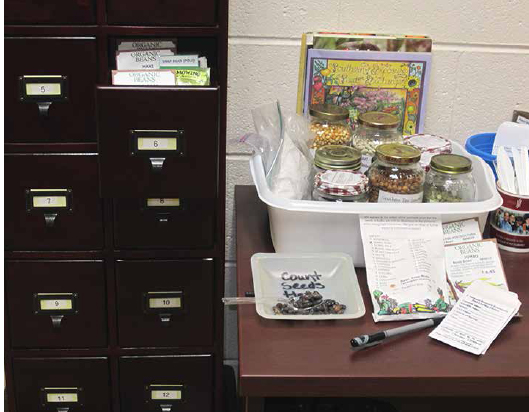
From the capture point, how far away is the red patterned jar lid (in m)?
1.37

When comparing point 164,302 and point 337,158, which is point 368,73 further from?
point 164,302

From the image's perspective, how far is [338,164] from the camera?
1428mm

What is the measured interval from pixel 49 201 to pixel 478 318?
85 centimetres

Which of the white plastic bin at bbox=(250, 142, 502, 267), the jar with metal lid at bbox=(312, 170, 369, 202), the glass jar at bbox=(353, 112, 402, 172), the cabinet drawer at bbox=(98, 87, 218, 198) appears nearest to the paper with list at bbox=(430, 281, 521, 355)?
the white plastic bin at bbox=(250, 142, 502, 267)

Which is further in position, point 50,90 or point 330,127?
point 330,127

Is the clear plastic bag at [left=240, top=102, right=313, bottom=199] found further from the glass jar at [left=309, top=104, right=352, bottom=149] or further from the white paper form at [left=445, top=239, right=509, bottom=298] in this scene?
the white paper form at [left=445, top=239, right=509, bottom=298]

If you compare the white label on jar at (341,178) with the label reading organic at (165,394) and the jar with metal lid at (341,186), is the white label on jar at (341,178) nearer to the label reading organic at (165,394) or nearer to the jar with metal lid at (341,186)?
the jar with metal lid at (341,186)

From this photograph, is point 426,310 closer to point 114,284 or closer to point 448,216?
point 448,216

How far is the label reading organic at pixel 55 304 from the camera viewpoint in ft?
5.26

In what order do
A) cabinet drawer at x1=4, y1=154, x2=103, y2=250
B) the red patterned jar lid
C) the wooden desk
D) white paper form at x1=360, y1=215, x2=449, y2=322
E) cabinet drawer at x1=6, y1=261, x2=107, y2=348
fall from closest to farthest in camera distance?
the wooden desk, white paper form at x1=360, y1=215, x2=449, y2=322, the red patterned jar lid, cabinet drawer at x1=4, y1=154, x2=103, y2=250, cabinet drawer at x1=6, y1=261, x2=107, y2=348

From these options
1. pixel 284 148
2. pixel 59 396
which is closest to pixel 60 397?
pixel 59 396

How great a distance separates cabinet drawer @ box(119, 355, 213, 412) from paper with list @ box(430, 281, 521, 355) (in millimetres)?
649

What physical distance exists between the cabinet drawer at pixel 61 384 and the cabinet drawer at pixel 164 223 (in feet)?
1.04

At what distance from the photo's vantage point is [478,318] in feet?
4.04
